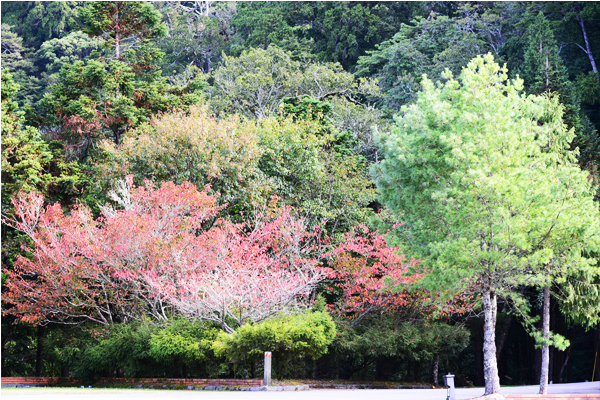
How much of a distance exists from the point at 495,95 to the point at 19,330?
56.3 ft

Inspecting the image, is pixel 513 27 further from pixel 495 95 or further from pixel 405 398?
pixel 405 398

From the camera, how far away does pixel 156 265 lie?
1605cm

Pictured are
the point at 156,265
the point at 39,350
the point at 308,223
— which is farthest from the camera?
the point at 39,350

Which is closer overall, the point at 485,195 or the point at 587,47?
the point at 485,195

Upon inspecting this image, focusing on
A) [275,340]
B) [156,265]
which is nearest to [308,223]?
[156,265]

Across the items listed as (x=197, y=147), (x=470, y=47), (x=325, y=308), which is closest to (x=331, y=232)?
(x=325, y=308)

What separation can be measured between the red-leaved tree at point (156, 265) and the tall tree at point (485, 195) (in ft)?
11.3

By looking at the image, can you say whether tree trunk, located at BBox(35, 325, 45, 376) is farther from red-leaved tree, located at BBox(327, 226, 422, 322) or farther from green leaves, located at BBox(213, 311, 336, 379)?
red-leaved tree, located at BBox(327, 226, 422, 322)

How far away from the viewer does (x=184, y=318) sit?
623 inches

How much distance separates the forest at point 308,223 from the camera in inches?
510

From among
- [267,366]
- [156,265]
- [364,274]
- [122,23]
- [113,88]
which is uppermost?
[122,23]

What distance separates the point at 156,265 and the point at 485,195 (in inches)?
340

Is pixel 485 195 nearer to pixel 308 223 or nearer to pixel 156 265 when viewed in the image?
pixel 308 223

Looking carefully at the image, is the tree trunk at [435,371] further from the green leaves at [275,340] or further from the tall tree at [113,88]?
the tall tree at [113,88]
